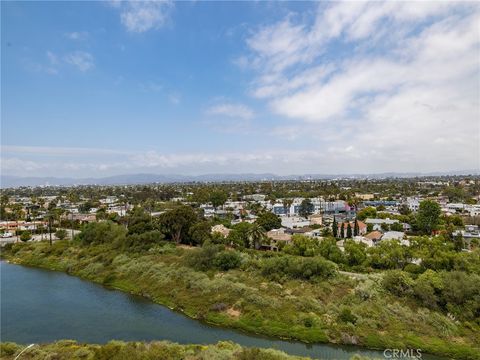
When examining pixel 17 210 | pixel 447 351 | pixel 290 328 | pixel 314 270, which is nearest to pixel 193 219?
pixel 314 270

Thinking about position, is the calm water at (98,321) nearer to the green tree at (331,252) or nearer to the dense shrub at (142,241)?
the dense shrub at (142,241)

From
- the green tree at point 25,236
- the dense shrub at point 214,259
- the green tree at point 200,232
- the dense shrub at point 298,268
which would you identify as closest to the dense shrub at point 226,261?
the dense shrub at point 214,259

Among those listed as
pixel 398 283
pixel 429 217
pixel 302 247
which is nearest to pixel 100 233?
pixel 302 247

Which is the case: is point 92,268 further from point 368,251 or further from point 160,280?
point 368,251

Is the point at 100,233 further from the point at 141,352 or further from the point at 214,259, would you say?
the point at 141,352

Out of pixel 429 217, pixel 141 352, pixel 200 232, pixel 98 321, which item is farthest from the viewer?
pixel 429 217

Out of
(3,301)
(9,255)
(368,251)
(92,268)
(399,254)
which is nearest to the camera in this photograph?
(3,301)
